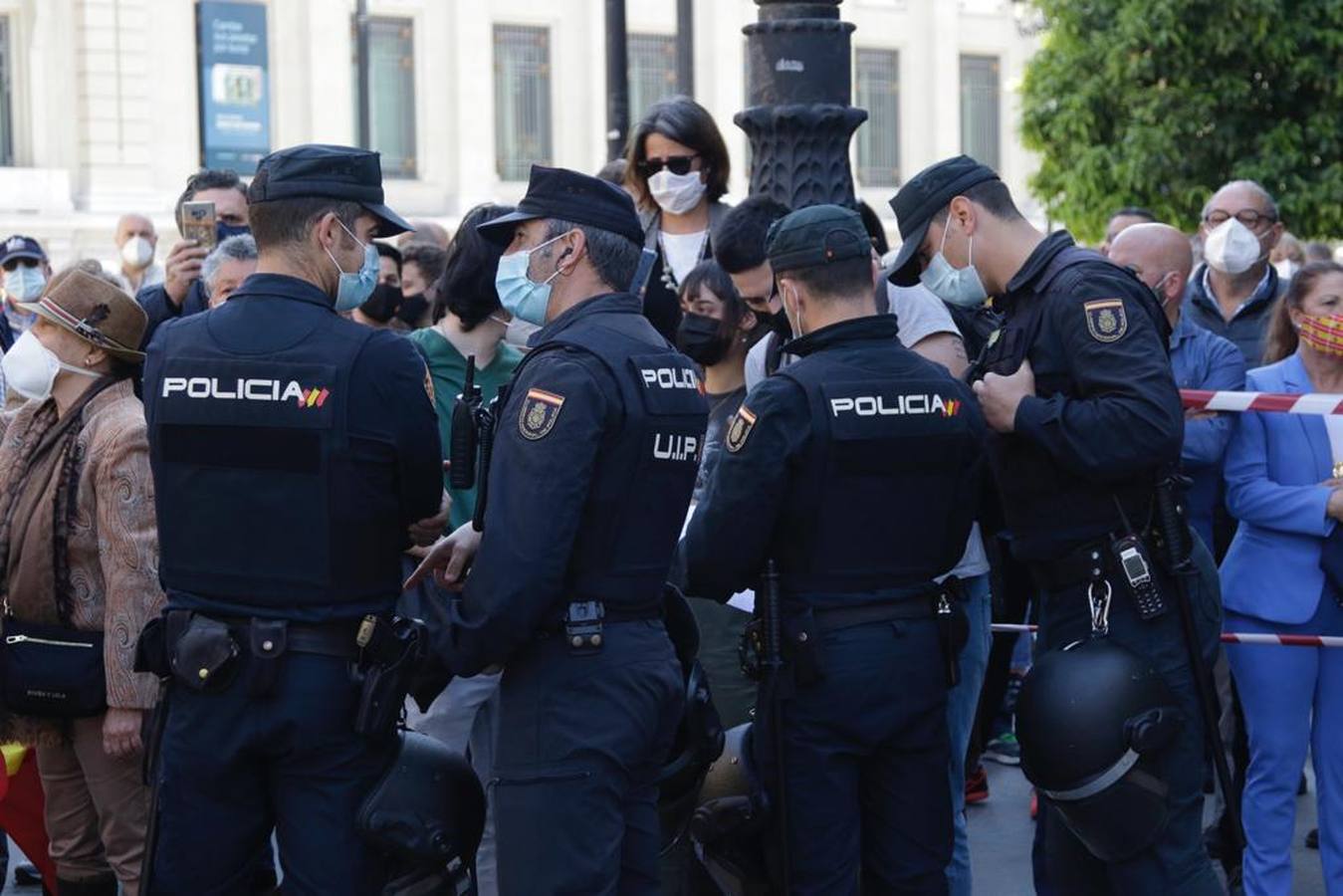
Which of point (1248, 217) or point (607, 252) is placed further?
point (1248, 217)

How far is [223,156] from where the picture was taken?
2648 centimetres

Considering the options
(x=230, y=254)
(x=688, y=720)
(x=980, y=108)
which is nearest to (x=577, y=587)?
(x=688, y=720)

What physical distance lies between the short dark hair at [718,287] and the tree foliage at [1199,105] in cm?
1268

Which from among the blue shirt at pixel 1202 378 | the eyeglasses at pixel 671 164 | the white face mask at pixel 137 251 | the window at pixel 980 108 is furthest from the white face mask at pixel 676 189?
the window at pixel 980 108

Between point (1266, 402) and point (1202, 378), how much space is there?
79 cm

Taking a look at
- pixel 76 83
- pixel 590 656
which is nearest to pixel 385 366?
pixel 590 656

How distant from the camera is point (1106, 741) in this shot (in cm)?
455

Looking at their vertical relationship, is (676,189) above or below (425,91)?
below

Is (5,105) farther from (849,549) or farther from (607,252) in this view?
(849,549)

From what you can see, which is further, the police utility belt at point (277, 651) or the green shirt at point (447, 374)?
the green shirt at point (447, 374)

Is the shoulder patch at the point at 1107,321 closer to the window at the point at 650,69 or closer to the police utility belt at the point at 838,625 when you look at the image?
the police utility belt at the point at 838,625

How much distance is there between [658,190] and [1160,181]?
41.5 ft

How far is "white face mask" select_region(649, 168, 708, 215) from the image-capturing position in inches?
270

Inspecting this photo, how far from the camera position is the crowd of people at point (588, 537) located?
424 centimetres
